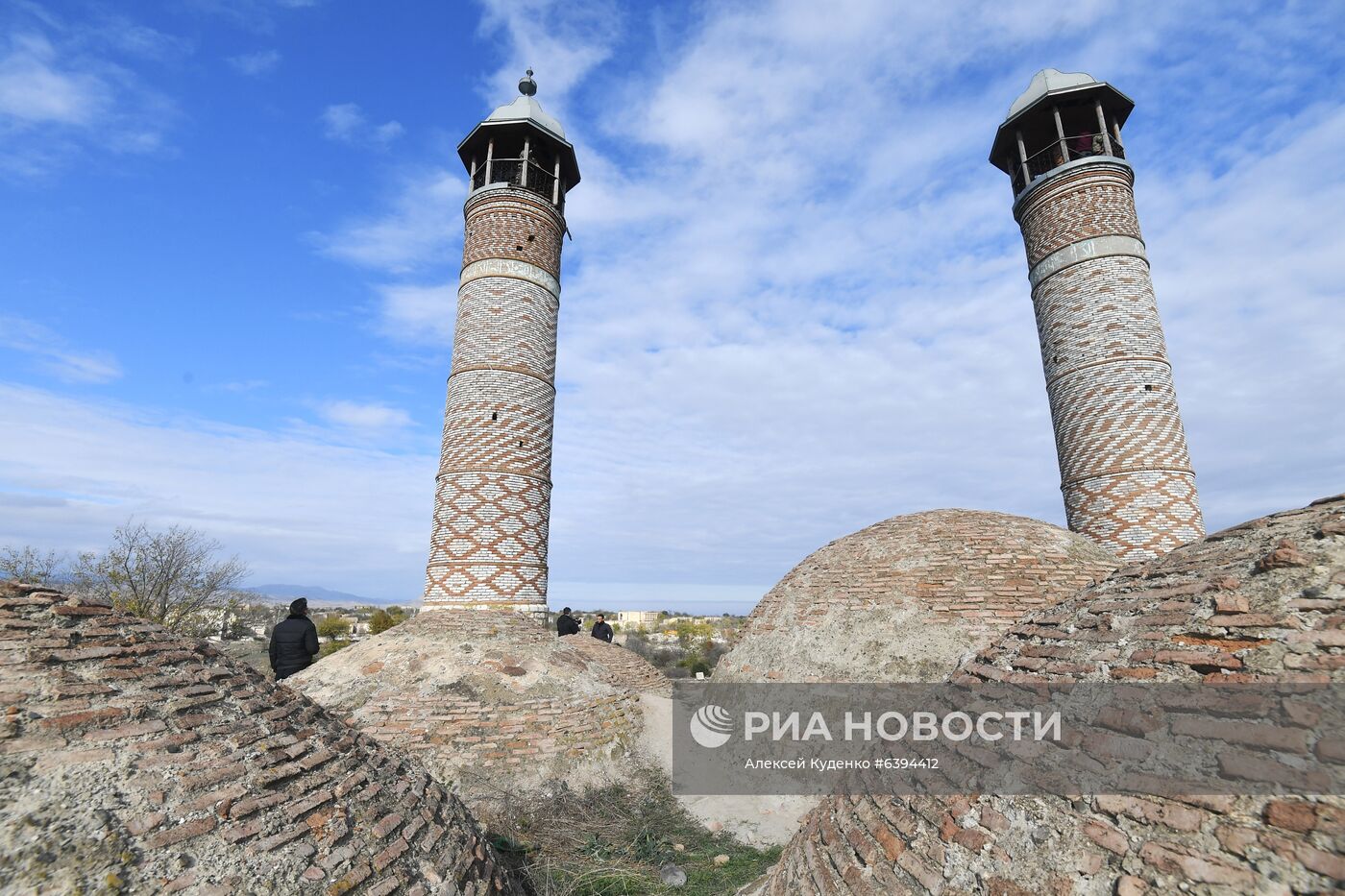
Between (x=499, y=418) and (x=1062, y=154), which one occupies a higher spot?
(x=1062, y=154)

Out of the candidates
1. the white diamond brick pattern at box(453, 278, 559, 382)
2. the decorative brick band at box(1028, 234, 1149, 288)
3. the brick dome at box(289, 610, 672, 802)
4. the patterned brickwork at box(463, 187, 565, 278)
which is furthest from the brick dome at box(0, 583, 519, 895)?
the decorative brick band at box(1028, 234, 1149, 288)

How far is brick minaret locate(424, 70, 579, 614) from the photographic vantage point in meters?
10.8

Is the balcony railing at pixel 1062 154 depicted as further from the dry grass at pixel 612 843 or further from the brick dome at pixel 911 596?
the dry grass at pixel 612 843

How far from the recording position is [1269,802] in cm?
196

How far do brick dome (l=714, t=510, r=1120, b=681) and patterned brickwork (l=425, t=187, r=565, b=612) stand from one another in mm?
4338

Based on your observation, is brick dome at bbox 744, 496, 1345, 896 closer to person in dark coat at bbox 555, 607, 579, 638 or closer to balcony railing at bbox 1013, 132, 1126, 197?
person in dark coat at bbox 555, 607, 579, 638

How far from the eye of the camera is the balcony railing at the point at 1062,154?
1374 centimetres

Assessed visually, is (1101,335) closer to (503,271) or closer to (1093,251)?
(1093,251)

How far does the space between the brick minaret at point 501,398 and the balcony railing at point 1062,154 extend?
1082 centimetres

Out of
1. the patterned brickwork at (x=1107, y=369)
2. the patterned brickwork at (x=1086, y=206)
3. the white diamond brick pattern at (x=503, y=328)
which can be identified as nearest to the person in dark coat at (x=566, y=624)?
the white diamond brick pattern at (x=503, y=328)

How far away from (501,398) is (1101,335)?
38.8 feet

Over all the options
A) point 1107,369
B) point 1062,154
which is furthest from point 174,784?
point 1062,154

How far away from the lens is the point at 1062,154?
46.5ft

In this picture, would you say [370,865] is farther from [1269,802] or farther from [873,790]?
[1269,802]
